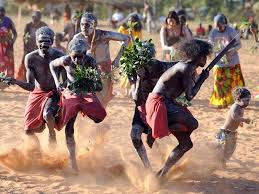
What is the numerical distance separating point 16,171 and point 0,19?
6450 mm

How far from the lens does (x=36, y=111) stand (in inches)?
267

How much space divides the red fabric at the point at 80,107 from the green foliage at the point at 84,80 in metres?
0.11

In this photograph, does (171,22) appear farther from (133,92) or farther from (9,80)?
(9,80)

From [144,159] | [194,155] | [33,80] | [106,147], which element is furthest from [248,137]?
[33,80]

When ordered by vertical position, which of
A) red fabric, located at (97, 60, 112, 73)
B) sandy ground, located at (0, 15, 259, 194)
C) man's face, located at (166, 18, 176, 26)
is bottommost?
sandy ground, located at (0, 15, 259, 194)

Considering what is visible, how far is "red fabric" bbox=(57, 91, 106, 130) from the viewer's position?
6.32 meters

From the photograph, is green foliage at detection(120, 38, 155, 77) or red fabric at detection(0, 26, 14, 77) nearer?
green foliage at detection(120, 38, 155, 77)

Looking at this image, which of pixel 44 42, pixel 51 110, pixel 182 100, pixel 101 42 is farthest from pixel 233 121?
pixel 44 42

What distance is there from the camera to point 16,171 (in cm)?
671

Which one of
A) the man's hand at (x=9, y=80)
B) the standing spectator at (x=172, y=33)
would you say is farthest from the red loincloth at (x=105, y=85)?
the standing spectator at (x=172, y=33)

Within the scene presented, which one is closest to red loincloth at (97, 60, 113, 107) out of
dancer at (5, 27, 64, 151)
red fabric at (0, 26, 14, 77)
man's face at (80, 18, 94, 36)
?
man's face at (80, 18, 94, 36)

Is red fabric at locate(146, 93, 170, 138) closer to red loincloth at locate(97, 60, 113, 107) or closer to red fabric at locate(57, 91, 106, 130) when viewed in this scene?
red fabric at locate(57, 91, 106, 130)

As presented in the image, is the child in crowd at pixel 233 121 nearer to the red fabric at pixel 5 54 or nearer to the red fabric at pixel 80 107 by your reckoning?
the red fabric at pixel 80 107

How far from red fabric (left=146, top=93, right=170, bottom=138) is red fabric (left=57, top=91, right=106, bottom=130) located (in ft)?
2.29
